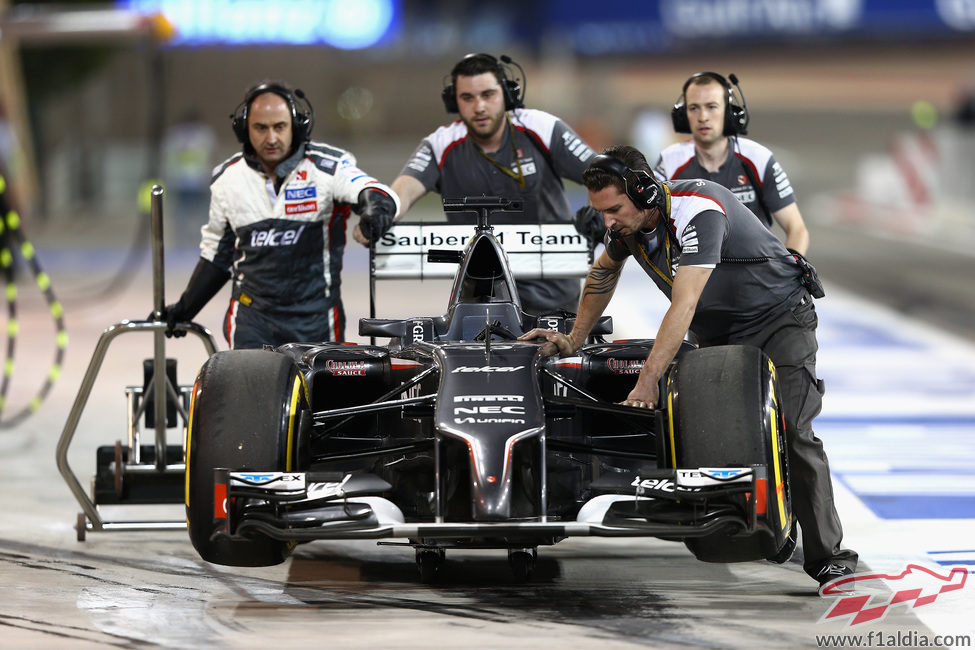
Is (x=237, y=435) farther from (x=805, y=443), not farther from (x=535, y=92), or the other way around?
(x=535, y=92)

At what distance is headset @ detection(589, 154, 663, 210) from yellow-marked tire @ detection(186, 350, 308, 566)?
1381mm

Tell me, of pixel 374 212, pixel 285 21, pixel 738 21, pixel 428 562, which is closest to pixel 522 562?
pixel 428 562

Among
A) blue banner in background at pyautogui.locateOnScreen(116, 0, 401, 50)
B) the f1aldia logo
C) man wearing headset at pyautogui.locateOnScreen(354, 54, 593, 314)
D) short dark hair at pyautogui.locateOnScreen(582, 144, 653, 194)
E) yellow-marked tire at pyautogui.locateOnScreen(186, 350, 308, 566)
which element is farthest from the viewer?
blue banner in background at pyautogui.locateOnScreen(116, 0, 401, 50)

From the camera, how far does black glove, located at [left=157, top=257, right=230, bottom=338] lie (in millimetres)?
6812

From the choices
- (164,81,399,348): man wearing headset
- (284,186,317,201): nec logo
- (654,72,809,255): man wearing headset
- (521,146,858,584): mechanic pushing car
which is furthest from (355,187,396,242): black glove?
(654,72,809,255): man wearing headset

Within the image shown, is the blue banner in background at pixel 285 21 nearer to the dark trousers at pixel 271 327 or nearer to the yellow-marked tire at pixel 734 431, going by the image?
the dark trousers at pixel 271 327

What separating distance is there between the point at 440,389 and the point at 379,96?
140 ft

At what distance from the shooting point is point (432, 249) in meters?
7.14

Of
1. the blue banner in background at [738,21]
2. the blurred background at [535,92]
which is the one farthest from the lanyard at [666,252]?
the blue banner in background at [738,21]

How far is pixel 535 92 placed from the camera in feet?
167

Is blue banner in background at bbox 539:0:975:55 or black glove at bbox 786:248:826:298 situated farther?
blue banner in background at bbox 539:0:975:55

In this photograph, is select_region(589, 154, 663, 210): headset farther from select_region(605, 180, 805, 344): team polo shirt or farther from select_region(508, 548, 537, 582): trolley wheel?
select_region(508, 548, 537, 582): trolley wheel

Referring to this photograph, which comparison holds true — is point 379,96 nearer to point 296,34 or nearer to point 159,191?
point 296,34

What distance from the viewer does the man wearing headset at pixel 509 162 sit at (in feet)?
24.6
